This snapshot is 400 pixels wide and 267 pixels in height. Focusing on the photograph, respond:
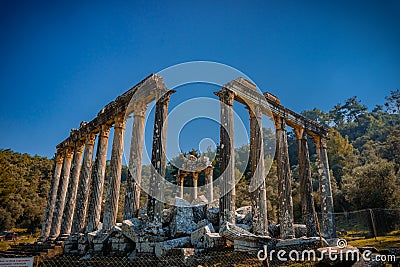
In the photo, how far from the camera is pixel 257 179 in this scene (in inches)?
624

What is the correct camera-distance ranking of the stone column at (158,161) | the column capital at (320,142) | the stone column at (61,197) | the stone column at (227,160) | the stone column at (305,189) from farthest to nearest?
the stone column at (61,197) < the column capital at (320,142) < the stone column at (305,189) < the stone column at (158,161) < the stone column at (227,160)

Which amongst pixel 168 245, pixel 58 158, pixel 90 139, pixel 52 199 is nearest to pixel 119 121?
pixel 90 139

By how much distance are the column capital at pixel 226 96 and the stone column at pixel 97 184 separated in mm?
9077

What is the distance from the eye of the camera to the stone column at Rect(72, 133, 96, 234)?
19.0m

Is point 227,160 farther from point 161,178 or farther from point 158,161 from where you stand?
point 158,161

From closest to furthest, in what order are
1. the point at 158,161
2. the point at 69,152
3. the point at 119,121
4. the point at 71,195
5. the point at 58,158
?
the point at 158,161
the point at 119,121
the point at 71,195
the point at 69,152
the point at 58,158

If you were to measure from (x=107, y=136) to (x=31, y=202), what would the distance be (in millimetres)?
32870

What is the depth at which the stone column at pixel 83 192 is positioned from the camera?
62.3 ft

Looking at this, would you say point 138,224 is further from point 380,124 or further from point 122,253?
point 380,124

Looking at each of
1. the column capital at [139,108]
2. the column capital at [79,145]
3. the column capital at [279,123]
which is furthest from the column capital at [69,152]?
the column capital at [279,123]

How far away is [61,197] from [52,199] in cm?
246

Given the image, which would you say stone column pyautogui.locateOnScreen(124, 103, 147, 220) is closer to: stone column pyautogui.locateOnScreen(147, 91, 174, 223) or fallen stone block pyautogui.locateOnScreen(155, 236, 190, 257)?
stone column pyautogui.locateOnScreen(147, 91, 174, 223)

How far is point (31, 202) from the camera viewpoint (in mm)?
44219

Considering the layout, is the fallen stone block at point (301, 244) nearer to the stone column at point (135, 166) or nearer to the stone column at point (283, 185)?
the stone column at point (283, 185)
